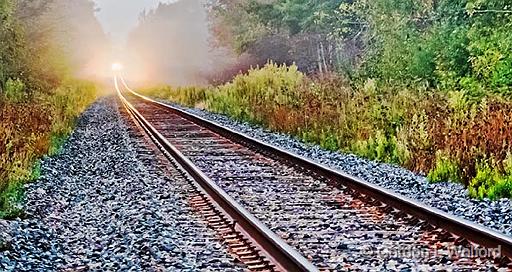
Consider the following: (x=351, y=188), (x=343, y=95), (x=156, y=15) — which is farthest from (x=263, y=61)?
(x=156, y=15)

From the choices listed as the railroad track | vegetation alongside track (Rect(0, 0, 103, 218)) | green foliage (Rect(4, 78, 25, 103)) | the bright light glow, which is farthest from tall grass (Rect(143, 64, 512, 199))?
the bright light glow

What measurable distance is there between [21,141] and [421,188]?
764 centimetres

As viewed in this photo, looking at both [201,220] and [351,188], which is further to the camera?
[351,188]

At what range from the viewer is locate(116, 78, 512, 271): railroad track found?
5.78 m

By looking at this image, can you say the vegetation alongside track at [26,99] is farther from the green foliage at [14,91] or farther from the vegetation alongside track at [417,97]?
the vegetation alongside track at [417,97]

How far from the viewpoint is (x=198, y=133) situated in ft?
57.0

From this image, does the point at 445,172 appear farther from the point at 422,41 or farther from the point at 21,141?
the point at 422,41

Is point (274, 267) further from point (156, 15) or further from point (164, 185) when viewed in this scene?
point (156, 15)

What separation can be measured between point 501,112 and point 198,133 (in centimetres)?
814

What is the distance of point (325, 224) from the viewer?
23.7 feet

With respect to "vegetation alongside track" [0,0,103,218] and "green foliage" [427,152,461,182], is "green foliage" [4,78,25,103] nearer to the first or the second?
"vegetation alongside track" [0,0,103,218]

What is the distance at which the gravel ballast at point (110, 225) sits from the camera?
6312 millimetres

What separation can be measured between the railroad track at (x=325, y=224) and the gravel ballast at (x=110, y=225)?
32cm

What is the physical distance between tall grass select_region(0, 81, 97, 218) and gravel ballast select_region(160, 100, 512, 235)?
4687 millimetres
